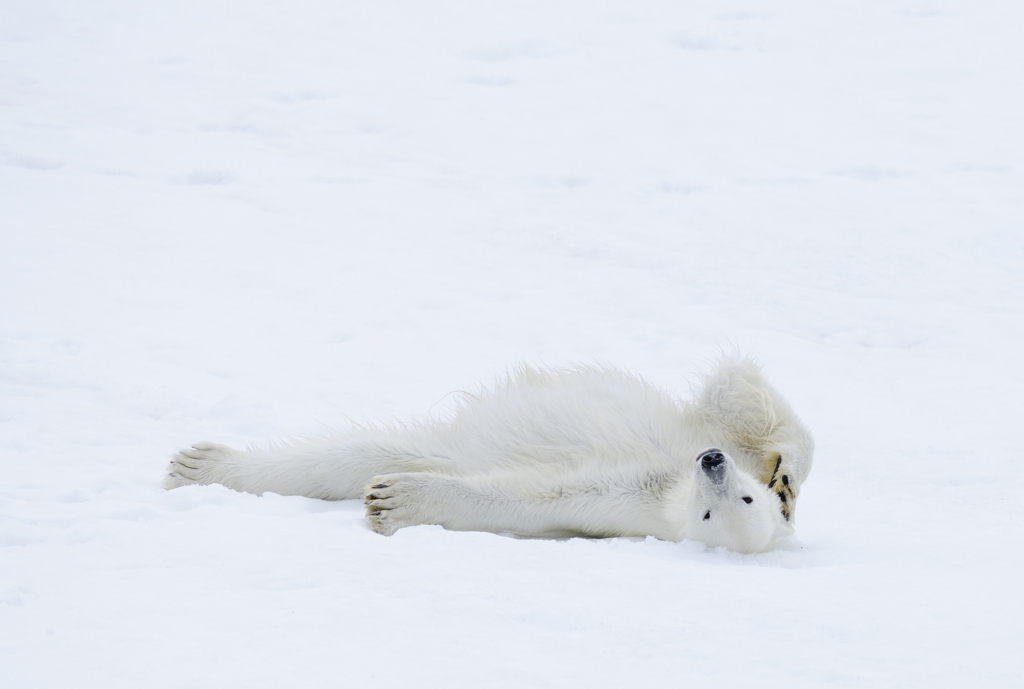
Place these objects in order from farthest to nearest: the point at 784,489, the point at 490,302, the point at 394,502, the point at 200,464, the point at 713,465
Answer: the point at 490,302
the point at 200,464
the point at 784,489
the point at 394,502
the point at 713,465

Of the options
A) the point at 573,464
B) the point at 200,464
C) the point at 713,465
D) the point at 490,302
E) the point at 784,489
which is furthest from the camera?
the point at 490,302

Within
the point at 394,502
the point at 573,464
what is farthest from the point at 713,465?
the point at 394,502

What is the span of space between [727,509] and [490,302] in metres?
3.51

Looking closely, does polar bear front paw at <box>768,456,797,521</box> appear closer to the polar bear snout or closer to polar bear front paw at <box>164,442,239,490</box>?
the polar bear snout

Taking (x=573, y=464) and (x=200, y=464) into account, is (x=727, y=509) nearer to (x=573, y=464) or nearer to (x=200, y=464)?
(x=573, y=464)

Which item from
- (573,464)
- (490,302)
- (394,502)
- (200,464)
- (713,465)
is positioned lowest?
(394,502)

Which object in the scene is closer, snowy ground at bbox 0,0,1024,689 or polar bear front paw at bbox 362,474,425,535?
snowy ground at bbox 0,0,1024,689

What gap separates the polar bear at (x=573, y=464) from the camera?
10.3ft

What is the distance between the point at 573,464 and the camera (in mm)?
3527

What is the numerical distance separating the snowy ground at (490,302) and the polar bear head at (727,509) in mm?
62

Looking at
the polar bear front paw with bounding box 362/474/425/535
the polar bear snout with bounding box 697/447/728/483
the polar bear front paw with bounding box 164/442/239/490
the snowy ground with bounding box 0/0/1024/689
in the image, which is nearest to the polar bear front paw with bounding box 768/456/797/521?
the snowy ground with bounding box 0/0/1024/689

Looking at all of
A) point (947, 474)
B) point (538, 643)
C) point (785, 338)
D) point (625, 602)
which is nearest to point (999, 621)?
point (625, 602)

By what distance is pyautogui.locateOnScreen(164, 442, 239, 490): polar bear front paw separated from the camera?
361 centimetres

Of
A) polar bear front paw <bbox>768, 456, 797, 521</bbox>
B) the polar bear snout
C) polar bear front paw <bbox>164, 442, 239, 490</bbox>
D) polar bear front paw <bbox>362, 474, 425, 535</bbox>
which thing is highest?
polar bear front paw <bbox>768, 456, 797, 521</bbox>
